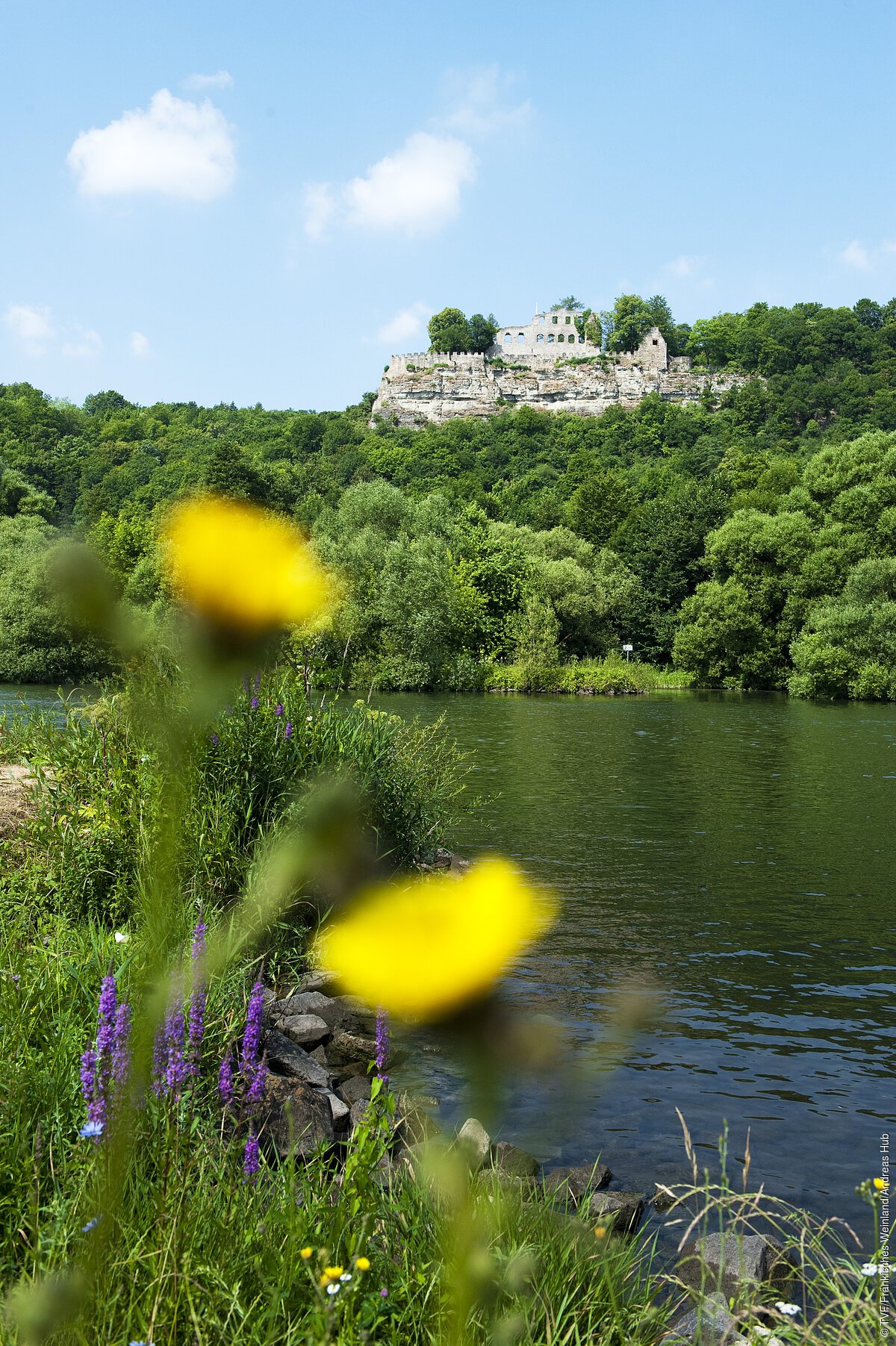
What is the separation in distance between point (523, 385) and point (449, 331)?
17.9 meters

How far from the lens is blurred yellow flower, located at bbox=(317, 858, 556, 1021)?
27.1 ft

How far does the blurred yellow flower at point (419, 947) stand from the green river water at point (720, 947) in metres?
0.45

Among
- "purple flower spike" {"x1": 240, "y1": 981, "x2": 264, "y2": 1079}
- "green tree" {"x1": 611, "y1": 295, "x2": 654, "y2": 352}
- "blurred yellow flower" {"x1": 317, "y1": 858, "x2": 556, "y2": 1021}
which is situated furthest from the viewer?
"green tree" {"x1": 611, "y1": 295, "x2": 654, "y2": 352}

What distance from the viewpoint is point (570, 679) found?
5212 cm

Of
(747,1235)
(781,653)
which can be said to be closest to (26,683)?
(781,653)

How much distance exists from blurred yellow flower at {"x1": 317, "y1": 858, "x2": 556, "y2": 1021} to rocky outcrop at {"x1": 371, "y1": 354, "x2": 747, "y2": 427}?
438 ft

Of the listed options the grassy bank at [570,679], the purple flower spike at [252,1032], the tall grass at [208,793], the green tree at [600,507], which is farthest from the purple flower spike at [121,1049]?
the green tree at [600,507]

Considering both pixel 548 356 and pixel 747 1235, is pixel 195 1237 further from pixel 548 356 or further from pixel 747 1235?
pixel 548 356

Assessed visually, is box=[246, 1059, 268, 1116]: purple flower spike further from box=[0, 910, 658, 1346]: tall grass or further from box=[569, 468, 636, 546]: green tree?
box=[569, 468, 636, 546]: green tree

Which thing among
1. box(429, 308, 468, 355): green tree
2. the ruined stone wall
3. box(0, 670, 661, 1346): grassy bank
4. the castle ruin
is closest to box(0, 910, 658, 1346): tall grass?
box(0, 670, 661, 1346): grassy bank

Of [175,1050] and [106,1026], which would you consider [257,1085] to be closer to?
[175,1050]

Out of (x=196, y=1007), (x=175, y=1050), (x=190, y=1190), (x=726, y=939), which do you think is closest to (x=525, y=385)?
(x=726, y=939)

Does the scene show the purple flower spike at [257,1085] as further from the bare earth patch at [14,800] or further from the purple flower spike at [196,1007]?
the bare earth patch at [14,800]

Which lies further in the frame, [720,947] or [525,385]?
[525,385]
